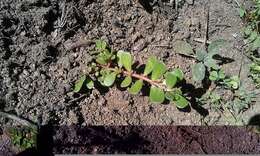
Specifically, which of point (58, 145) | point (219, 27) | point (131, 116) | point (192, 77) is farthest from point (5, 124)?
point (219, 27)

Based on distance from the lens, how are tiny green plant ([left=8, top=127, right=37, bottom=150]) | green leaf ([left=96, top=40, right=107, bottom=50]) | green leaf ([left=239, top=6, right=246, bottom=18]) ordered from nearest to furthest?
1. tiny green plant ([left=8, top=127, right=37, bottom=150])
2. green leaf ([left=96, top=40, right=107, bottom=50])
3. green leaf ([left=239, top=6, right=246, bottom=18])

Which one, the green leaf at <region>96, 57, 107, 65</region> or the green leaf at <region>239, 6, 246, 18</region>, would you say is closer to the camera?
the green leaf at <region>96, 57, 107, 65</region>

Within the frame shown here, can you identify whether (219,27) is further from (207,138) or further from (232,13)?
(207,138)

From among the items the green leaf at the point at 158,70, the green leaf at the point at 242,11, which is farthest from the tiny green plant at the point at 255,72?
the green leaf at the point at 158,70

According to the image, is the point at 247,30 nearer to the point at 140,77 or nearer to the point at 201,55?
the point at 201,55

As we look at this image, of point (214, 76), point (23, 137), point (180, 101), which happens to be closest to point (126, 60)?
point (180, 101)

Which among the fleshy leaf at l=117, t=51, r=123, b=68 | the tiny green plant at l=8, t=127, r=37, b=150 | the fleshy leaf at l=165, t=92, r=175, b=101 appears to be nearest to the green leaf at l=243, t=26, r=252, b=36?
the fleshy leaf at l=165, t=92, r=175, b=101

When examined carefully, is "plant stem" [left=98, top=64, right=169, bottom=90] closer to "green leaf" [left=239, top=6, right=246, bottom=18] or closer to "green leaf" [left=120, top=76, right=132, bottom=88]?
"green leaf" [left=120, top=76, right=132, bottom=88]
